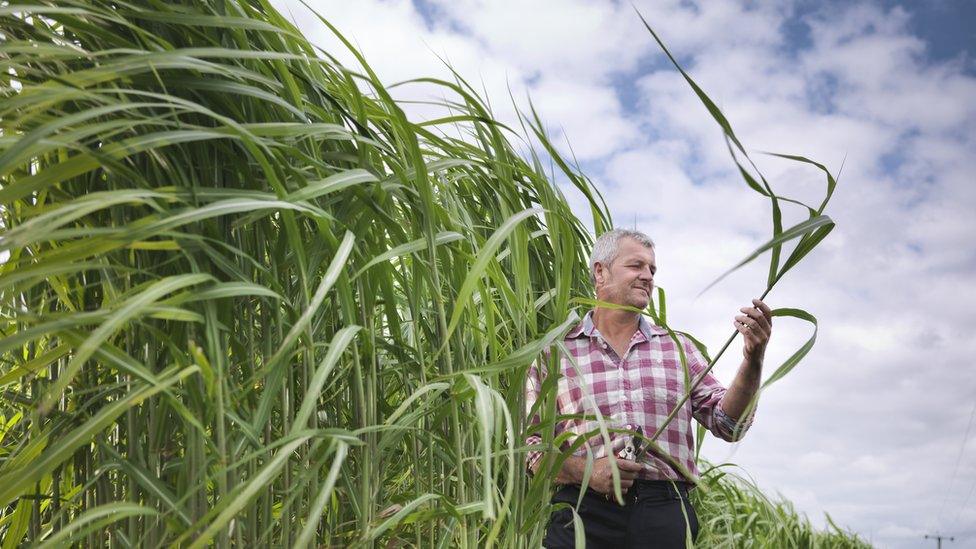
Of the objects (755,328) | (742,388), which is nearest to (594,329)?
(742,388)

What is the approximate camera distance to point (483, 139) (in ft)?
4.21

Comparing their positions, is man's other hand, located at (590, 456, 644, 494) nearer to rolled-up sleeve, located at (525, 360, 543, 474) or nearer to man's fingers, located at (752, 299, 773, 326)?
rolled-up sleeve, located at (525, 360, 543, 474)

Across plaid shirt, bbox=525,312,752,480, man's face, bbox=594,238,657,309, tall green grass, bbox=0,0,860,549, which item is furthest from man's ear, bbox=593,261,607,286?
tall green grass, bbox=0,0,860,549

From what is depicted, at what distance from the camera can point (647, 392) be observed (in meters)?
1.85

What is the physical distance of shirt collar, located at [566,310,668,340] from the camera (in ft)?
6.32

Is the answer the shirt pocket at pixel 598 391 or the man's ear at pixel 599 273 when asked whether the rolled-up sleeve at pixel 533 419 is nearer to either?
the shirt pocket at pixel 598 391

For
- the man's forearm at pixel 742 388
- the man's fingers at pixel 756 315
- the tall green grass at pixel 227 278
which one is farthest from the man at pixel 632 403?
the tall green grass at pixel 227 278

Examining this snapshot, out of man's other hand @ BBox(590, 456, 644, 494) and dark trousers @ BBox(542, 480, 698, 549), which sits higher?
man's other hand @ BBox(590, 456, 644, 494)

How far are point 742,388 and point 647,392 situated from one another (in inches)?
9.5

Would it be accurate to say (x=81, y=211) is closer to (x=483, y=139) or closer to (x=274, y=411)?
(x=274, y=411)

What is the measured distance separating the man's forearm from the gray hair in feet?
1.20

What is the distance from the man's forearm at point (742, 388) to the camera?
5.22ft

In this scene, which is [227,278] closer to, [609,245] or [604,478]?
[604,478]

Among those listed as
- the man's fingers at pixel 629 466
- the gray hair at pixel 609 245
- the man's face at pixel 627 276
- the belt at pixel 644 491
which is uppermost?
the gray hair at pixel 609 245
